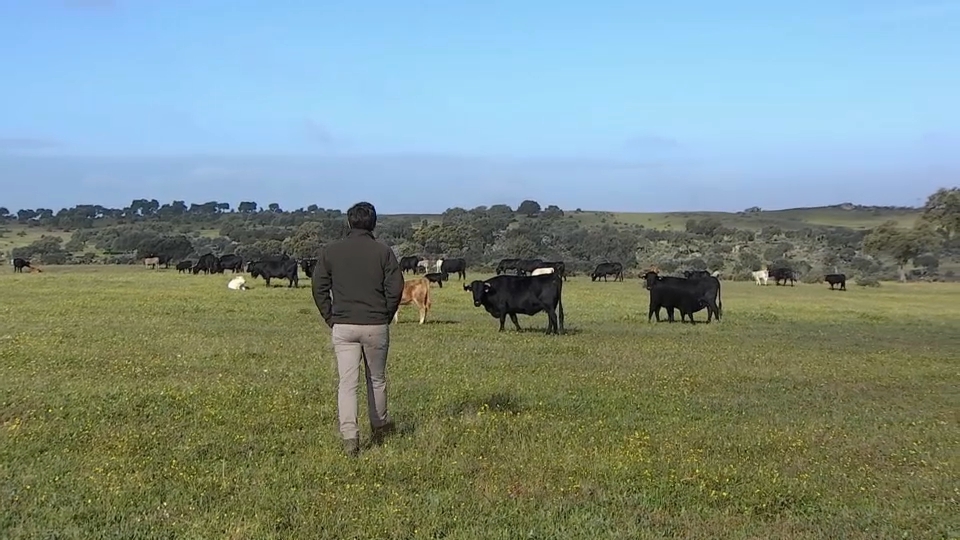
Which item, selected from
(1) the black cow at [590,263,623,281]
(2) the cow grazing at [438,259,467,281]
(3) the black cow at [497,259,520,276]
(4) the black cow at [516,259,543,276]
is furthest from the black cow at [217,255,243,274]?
(1) the black cow at [590,263,623,281]

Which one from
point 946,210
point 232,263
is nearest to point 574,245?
point 232,263

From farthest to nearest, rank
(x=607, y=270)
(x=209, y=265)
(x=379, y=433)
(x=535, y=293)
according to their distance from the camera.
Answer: (x=607, y=270) < (x=209, y=265) < (x=535, y=293) < (x=379, y=433)

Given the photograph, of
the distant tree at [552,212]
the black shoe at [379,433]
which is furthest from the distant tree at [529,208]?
the black shoe at [379,433]

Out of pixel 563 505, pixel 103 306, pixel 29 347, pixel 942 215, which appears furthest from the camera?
pixel 942 215

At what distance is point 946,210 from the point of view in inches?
1847

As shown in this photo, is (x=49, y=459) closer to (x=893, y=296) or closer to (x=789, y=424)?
(x=789, y=424)

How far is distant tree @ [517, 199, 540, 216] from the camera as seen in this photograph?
473 ft

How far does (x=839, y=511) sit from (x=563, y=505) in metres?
2.20

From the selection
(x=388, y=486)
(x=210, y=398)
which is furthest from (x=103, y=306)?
(x=388, y=486)

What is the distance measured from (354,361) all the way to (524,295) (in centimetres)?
1344

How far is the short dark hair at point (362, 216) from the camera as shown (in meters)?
9.33

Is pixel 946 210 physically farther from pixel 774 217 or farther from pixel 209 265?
pixel 774 217

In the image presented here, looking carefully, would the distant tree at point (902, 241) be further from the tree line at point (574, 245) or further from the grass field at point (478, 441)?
the grass field at point (478, 441)

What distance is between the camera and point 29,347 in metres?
15.8
